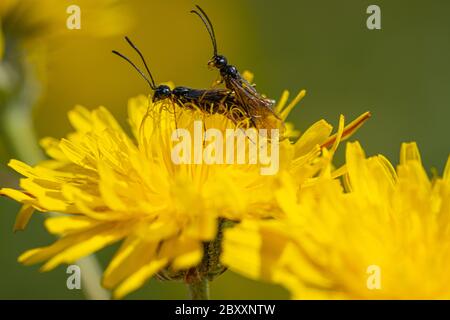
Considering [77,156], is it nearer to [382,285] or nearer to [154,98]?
[154,98]

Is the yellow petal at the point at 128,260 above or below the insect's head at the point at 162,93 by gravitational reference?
below

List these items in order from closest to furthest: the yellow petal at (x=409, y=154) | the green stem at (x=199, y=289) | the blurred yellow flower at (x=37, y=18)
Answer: the green stem at (x=199, y=289) → the yellow petal at (x=409, y=154) → the blurred yellow flower at (x=37, y=18)

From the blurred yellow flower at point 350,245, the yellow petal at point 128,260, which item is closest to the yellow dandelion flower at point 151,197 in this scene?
the yellow petal at point 128,260

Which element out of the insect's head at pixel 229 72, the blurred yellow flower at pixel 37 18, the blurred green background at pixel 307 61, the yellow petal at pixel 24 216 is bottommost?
the yellow petal at pixel 24 216

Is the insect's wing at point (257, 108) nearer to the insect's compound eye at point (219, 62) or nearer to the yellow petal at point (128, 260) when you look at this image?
the insect's compound eye at point (219, 62)

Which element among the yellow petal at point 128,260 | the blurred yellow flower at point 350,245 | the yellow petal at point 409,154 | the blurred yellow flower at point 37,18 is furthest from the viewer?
the blurred yellow flower at point 37,18

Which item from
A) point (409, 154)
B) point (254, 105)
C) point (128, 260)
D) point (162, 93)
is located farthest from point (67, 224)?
point (409, 154)

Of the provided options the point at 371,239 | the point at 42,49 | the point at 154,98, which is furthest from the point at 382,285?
the point at 42,49

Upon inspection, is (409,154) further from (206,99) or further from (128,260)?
(128,260)
